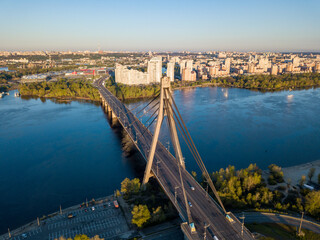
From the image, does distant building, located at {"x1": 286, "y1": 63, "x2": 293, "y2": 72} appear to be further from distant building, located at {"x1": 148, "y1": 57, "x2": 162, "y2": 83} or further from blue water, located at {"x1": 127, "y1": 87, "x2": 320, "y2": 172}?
distant building, located at {"x1": 148, "y1": 57, "x2": 162, "y2": 83}

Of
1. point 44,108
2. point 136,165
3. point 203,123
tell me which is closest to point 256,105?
point 203,123

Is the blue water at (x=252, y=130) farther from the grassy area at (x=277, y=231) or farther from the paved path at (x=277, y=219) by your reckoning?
the grassy area at (x=277, y=231)

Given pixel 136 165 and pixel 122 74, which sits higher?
pixel 122 74

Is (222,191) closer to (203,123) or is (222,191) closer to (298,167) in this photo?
(298,167)

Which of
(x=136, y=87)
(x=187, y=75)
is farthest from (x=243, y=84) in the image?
(x=136, y=87)

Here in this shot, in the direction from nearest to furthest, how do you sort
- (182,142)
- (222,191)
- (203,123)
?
(222,191), (182,142), (203,123)

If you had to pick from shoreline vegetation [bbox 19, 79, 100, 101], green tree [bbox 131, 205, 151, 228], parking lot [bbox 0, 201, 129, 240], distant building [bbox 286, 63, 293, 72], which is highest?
distant building [bbox 286, 63, 293, 72]

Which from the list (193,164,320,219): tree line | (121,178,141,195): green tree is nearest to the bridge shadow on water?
(121,178,141,195): green tree
